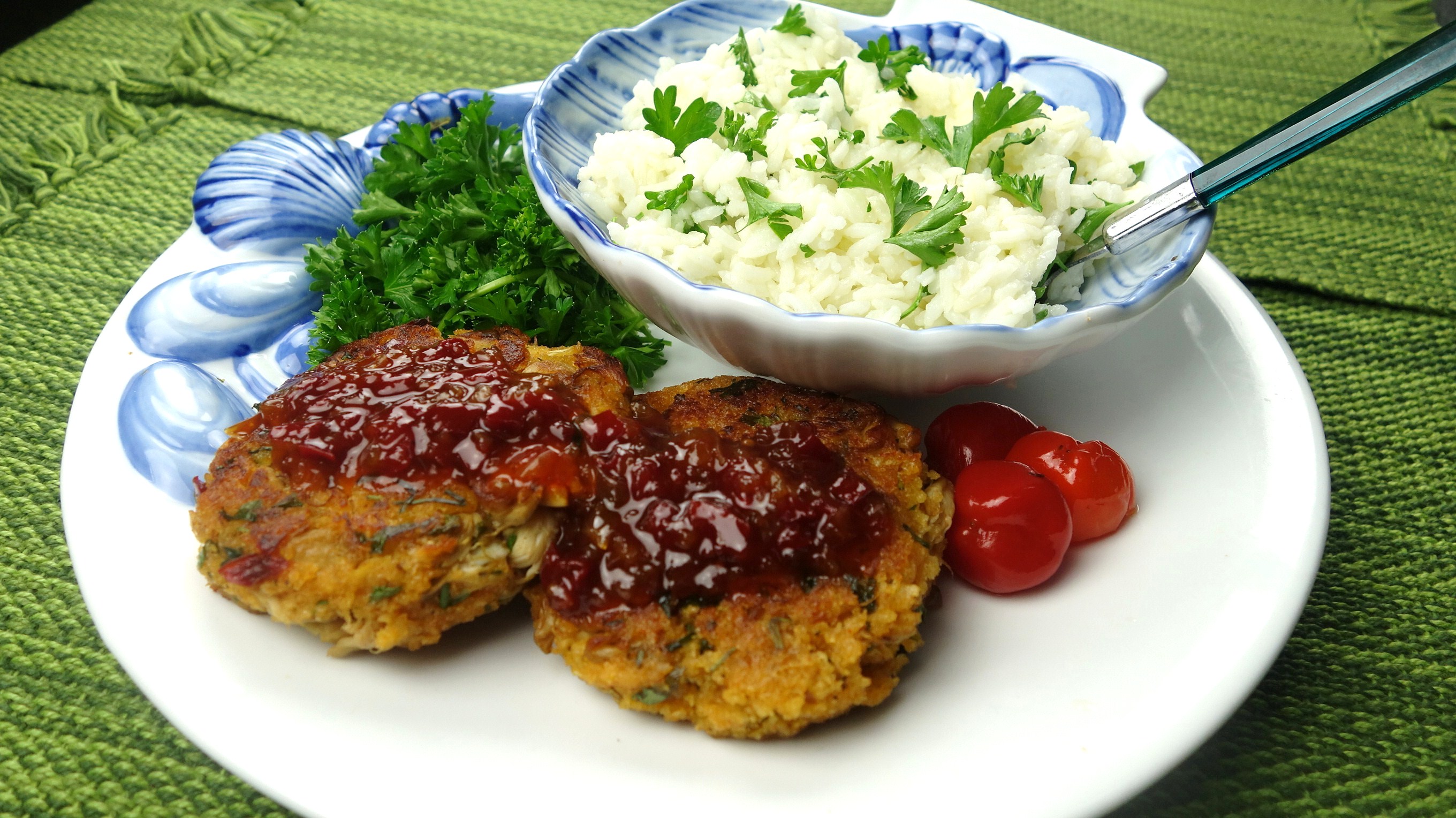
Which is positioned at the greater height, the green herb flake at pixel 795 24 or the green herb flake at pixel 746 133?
the green herb flake at pixel 795 24

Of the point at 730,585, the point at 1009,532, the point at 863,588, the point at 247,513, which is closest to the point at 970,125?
the point at 1009,532

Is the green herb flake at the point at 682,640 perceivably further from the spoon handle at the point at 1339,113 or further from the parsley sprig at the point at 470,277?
the spoon handle at the point at 1339,113

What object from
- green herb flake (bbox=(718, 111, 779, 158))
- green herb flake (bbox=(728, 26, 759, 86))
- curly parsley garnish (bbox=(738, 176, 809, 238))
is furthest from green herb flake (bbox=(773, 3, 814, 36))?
curly parsley garnish (bbox=(738, 176, 809, 238))

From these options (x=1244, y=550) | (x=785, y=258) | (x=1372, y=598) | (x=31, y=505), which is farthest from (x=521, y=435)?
(x=1372, y=598)

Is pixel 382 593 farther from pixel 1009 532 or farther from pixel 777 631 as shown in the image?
pixel 1009 532

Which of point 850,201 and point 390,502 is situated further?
point 850,201

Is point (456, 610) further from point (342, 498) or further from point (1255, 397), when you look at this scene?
point (1255, 397)

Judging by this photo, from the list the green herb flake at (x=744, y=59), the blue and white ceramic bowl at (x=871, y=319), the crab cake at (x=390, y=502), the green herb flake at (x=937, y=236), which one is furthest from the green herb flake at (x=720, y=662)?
the green herb flake at (x=744, y=59)

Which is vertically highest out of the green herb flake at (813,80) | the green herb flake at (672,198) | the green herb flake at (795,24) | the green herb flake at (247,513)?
the green herb flake at (795,24)

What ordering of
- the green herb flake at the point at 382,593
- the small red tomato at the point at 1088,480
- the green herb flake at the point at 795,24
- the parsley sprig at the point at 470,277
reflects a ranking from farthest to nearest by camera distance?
1. the green herb flake at the point at 795,24
2. the parsley sprig at the point at 470,277
3. the small red tomato at the point at 1088,480
4. the green herb flake at the point at 382,593
